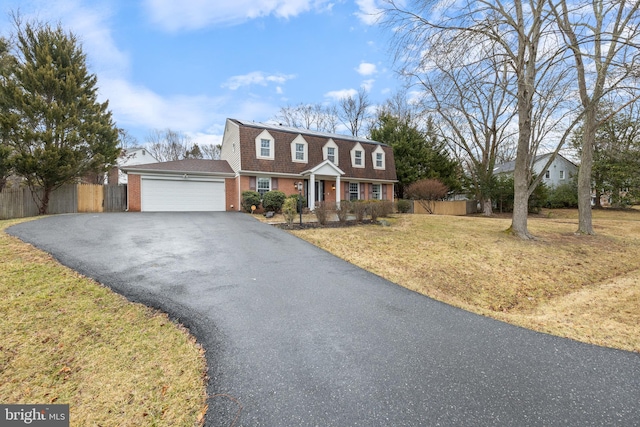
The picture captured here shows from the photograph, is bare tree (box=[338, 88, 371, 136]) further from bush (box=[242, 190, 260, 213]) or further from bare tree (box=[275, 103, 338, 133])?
bush (box=[242, 190, 260, 213])

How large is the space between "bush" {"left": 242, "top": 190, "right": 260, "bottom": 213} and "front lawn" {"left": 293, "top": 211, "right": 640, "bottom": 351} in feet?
22.5

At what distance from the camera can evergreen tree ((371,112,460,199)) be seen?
24.3 m

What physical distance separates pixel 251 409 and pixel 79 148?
727 inches

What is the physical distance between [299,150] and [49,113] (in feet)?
42.5

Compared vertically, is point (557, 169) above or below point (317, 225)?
above

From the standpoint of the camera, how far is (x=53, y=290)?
13.9 feet

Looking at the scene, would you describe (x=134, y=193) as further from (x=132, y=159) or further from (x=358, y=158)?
(x=132, y=159)

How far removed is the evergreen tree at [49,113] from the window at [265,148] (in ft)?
28.3

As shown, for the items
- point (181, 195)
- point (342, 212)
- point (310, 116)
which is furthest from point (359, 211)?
point (310, 116)

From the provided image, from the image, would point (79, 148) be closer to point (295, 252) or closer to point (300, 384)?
point (295, 252)

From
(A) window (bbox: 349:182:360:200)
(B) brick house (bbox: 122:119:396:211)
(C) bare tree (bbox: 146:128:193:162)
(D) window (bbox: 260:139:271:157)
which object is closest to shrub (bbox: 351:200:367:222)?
(B) brick house (bbox: 122:119:396:211)

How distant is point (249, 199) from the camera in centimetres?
1568

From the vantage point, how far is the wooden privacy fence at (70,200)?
1388cm

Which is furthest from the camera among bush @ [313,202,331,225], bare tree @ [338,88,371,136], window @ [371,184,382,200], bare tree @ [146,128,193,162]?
bare tree @ [146,128,193,162]
